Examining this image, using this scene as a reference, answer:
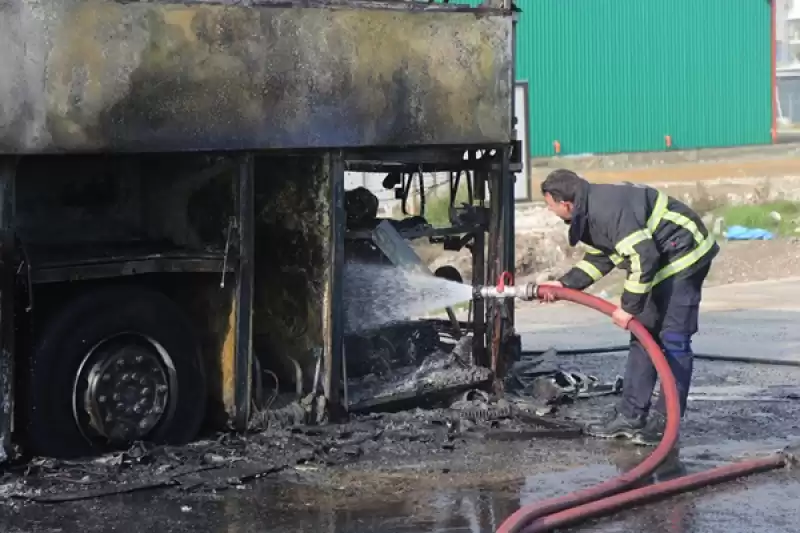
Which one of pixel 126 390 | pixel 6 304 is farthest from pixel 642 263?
pixel 6 304

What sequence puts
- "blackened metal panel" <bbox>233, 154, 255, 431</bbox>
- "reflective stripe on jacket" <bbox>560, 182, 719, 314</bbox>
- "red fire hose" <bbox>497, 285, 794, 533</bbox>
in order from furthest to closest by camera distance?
"reflective stripe on jacket" <bbox>560, 182, 719, 314</bbox> < "blackened metal panel" <bbox>233, 154, 255, 431</bbox> < "red fire hose" <bbox>497, 285, 794, 533</bbox>

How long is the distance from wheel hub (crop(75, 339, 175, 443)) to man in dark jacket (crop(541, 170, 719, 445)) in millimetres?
2170

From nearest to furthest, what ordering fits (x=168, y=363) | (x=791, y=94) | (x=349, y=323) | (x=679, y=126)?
1. (x=168, y=363)
2. (x=349, y=323)
3. (x=679, y=126)
4. (x=791, y=94)

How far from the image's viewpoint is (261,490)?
606 cm

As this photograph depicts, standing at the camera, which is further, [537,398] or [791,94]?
[791,94]

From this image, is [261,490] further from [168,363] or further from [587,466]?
[587,466]

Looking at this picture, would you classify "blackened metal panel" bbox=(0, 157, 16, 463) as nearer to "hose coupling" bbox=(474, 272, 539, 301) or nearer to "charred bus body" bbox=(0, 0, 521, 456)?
"charred bus body" bbox=(0, 0, 521, 456)

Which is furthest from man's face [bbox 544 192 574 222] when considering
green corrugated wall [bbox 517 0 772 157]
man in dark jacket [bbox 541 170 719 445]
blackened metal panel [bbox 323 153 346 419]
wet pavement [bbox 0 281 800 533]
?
green corrugated wall [bbox 517 0 772 157]

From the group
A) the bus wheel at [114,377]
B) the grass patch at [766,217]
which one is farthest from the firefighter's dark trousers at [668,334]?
the grass patch at [766,217]

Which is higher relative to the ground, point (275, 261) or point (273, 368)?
point (275, 261)

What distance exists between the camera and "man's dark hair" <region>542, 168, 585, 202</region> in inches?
271

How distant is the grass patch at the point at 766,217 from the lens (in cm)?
1997

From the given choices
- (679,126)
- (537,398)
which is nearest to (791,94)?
(679,126)

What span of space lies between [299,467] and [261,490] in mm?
416
